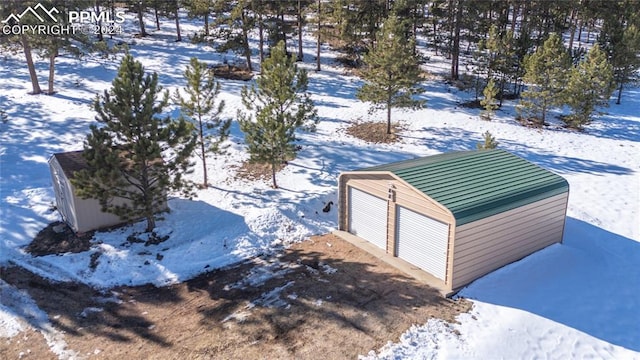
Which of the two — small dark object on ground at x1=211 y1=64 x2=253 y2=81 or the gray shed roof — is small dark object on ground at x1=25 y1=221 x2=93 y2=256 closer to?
the gray shed roof

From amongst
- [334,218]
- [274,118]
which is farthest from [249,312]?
[274,118]

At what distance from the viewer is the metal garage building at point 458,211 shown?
36.7 feet

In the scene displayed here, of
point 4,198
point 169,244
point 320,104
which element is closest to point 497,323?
point 169,244

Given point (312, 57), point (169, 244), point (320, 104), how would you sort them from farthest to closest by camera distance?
point (312, 57), point (320, 104), point (169, 244)

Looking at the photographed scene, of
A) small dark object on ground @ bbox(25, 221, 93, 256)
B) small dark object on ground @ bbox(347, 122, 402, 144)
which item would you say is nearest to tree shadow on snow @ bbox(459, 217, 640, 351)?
small dark object on ground @ bbox(347, 122, 402, 144)

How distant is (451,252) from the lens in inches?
432

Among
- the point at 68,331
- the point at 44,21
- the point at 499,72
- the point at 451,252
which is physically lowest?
the point at 68,331

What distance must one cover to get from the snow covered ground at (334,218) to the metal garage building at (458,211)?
0.59 meters

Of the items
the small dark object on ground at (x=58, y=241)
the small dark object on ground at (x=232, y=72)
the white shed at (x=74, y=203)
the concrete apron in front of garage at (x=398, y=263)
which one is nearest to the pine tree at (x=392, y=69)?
the concrete apron in front of garage at (x=398, y=263)

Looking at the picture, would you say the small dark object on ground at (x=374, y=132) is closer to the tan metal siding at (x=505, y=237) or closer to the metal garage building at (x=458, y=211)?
the metal garage building at (x=458, y=211)

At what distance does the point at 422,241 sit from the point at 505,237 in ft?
6.92

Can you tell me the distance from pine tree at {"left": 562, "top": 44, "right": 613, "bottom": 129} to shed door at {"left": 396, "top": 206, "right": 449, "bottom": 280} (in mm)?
15927

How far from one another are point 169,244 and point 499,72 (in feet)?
71.1

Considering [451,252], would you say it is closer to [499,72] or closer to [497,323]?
[497,323]
